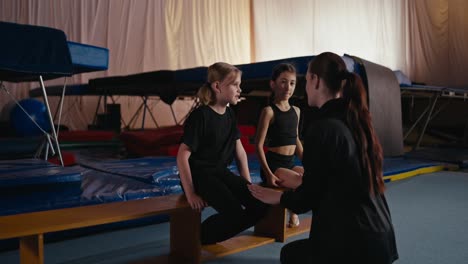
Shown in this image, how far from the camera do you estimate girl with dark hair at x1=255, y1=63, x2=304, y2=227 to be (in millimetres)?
2418

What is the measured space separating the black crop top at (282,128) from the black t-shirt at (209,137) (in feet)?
1.29

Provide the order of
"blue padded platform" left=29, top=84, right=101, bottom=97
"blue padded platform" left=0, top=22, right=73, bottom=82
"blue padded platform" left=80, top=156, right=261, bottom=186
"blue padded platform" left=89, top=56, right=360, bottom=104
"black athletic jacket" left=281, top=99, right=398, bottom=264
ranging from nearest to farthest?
"black athletic jacket" left=281, top=99, right=398, bottom=264
"blue padded platform" left=0, top=22, right=73, bottom=82
"blue padded platform" left=80, top=156, right=261, bottom=186
"blue padded platform" left=89, top=56, right=360, bottom=104
"blue padded platform" left=29, top=84, right=101, bottom=97

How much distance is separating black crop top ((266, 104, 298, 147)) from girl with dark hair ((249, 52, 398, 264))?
3.43 ft

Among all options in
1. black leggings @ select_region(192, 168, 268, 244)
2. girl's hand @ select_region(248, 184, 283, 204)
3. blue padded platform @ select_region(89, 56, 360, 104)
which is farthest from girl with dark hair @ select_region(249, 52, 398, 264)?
blue padded platform @ select_region(89, 56, 360, 104)

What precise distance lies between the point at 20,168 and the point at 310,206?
1.96m

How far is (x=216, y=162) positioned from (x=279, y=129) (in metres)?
0.56

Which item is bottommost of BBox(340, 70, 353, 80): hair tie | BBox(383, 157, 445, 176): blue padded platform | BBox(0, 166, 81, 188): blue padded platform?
BBox(383, 157, 445, 176): blue padded platform

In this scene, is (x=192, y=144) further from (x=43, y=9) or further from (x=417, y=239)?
(x=43, y=9)

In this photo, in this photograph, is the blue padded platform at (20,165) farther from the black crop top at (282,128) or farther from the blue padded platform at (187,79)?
the blue padded platform at (187,79)

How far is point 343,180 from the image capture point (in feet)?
4.54

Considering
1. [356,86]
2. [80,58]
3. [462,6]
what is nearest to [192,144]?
[356,86]

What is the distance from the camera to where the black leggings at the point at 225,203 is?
1968mm

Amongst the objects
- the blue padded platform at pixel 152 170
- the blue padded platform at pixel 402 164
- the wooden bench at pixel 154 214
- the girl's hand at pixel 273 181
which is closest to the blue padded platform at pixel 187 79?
the blue padded platform at pixel 402 164

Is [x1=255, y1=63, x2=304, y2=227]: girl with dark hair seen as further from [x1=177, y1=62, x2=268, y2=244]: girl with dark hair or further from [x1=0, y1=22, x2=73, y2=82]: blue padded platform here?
[x1=0, y1=22, x2=73, y2=82]: blue padded platform
